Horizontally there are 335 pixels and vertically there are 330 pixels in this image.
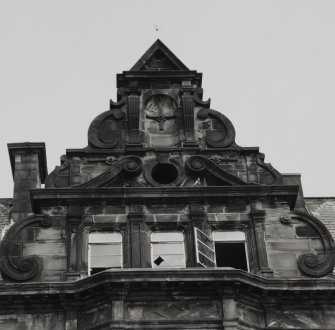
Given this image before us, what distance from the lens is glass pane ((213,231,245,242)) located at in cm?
2417

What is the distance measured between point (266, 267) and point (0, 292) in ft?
22.7

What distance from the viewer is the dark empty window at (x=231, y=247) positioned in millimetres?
24125

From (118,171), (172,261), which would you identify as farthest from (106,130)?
(172,261)

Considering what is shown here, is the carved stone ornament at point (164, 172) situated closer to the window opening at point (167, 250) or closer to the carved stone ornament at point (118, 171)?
the carved stone ornament at point (118, 171)

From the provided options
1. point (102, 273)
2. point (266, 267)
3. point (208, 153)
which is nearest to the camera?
point (102, 273)

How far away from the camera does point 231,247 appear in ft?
79.5

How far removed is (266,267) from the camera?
23516mm

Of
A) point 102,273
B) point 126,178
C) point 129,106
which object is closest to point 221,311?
point 102,273

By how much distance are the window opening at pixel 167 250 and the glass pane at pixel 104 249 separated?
3.14 feet

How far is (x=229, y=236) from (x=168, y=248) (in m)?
1.75

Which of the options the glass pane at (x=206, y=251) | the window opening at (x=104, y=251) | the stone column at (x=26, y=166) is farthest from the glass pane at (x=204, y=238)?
the stone column at (x=26, y=166)

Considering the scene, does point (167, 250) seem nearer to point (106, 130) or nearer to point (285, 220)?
point (285, 220)

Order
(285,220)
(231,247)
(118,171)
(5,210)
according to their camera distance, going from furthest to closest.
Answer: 1. (5,210)
2. (118,171)
3. (285,220)
4. (231,247)

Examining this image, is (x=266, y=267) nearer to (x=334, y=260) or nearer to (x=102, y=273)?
(x=334, y=260)
